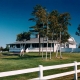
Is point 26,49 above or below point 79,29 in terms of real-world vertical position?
below

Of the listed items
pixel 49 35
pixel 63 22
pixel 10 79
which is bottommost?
pixel 10 79

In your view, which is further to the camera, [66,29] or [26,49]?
[26,49]

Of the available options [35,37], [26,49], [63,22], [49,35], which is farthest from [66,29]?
[35,37]

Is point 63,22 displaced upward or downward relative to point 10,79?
upward

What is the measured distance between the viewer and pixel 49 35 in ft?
122

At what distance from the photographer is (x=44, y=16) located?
36.7m

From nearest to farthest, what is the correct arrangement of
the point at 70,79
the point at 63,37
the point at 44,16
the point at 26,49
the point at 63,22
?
1. the point at 70,79
2. the point at 44,16
3. the point at 63,22
4. the point at 63,37
5. the point at 26,49

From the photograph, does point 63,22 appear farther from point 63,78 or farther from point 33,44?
point 33,44

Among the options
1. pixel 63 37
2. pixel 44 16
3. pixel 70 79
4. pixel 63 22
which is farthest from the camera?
pixel 63 37

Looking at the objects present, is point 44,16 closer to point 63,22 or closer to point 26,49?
point 63,22

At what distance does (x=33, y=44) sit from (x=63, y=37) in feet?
107

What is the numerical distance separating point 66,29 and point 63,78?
25.5m

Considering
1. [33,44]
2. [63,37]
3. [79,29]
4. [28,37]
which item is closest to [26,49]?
[33,44]

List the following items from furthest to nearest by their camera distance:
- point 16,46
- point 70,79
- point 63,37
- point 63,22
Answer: point 16,46
point 63,37
point 63,22
point 70,79
